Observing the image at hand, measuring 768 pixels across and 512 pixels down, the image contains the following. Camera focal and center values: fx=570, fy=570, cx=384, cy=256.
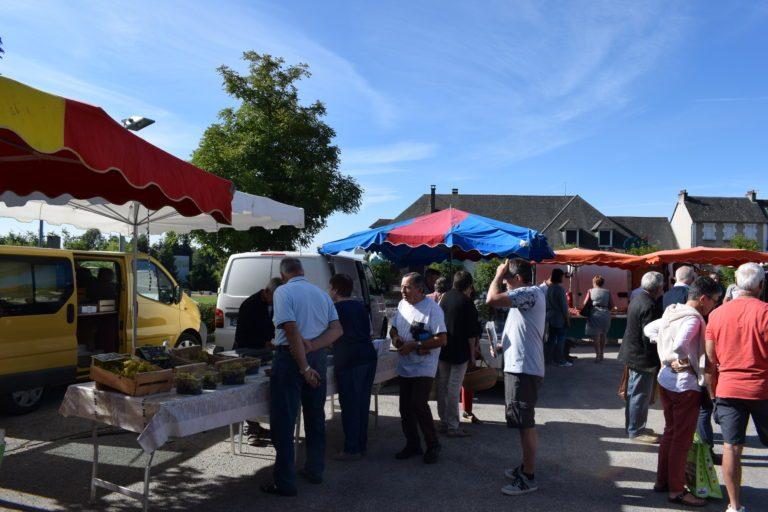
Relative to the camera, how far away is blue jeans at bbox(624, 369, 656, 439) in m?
Result: 5.87

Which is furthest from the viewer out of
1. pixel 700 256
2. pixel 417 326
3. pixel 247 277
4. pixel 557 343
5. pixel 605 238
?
pixel 605 238

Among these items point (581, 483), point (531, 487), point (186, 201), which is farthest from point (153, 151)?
point (581, 483)

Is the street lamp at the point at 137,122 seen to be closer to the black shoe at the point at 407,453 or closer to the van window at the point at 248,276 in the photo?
the van window at the point at 248,276

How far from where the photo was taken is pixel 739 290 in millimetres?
4281

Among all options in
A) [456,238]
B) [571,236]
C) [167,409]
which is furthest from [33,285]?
[571,236]

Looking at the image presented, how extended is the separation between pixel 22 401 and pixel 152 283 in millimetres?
2486

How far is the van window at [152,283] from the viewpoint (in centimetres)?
874

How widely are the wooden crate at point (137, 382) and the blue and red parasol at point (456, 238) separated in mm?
5056

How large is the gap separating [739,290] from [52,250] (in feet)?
24.2

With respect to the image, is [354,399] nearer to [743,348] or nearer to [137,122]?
[743,348]

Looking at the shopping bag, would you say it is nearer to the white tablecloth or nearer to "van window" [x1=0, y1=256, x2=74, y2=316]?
the white tablecloth

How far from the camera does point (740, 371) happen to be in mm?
4027

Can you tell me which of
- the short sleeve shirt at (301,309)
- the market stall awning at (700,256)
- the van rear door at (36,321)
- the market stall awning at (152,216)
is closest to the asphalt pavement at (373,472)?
the van rear door at (36,321)

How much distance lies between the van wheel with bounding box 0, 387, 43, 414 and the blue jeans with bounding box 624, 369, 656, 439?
6.75 meters
